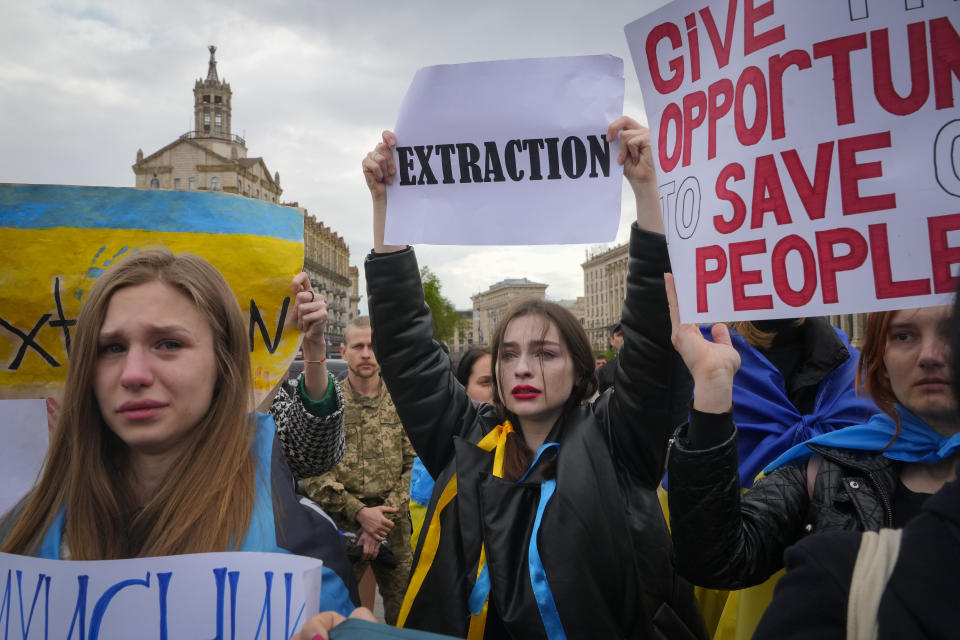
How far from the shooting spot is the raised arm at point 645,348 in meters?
1.87

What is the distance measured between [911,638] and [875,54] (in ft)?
3.89

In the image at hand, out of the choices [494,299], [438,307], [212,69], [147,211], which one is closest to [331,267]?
[438,307]

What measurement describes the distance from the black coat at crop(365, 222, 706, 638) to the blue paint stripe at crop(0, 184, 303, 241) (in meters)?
0.42

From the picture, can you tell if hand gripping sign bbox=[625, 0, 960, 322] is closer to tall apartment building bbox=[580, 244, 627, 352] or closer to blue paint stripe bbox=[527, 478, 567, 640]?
blue paint stripe bbox=[527, 478, 567, 640]

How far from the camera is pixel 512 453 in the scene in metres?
2.03

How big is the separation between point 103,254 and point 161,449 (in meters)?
0.79

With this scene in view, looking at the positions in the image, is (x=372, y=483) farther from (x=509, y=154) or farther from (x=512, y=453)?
(x=509, y=154)

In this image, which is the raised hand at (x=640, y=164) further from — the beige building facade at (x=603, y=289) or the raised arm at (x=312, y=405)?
the beige building facade at (x=603, y=289)

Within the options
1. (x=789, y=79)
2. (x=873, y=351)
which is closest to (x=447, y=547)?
(x=873, y=351)

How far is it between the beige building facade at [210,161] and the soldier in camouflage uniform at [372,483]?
2036 inches

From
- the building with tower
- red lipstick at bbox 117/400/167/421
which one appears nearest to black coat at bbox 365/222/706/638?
red lipstick at bbox 117/400/167/421

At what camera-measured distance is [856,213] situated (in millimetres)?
1362

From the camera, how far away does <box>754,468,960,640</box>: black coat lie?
712mm

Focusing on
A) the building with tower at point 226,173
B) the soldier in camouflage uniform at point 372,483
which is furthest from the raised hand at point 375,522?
the building with tower at point 226,173
